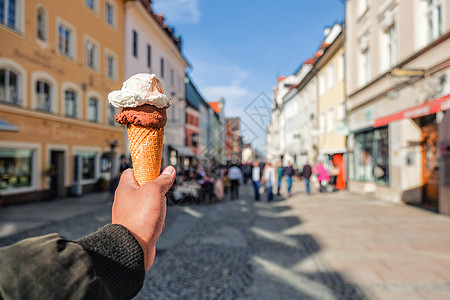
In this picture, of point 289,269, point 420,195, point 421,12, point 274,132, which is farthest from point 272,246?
point 274,132

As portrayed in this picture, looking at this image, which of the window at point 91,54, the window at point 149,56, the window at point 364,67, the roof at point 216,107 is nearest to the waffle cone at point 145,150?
the window at point 149,56

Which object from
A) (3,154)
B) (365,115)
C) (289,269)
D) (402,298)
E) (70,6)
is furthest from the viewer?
(365,115)

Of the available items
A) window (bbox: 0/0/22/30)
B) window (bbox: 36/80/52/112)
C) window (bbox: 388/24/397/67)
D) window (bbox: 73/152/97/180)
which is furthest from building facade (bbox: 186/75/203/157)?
window (bbox: 388/24/397/67)

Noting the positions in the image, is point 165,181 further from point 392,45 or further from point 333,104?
point 333,104

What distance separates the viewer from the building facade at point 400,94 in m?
10.2

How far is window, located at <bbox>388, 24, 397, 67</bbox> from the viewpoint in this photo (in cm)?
1346

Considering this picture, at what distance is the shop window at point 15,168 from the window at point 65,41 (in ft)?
16.2

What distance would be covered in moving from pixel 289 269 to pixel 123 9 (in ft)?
57.7

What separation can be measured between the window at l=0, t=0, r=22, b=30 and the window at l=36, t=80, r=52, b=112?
2.35 metres

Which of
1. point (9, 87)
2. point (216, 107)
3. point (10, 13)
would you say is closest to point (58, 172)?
point (9, 87)

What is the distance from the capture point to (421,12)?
11125mm

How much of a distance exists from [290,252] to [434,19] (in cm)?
922

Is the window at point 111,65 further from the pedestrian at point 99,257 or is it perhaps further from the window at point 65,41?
the pedestrian at point 99,257

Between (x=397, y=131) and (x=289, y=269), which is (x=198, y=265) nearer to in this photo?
(x=289, y=269)
